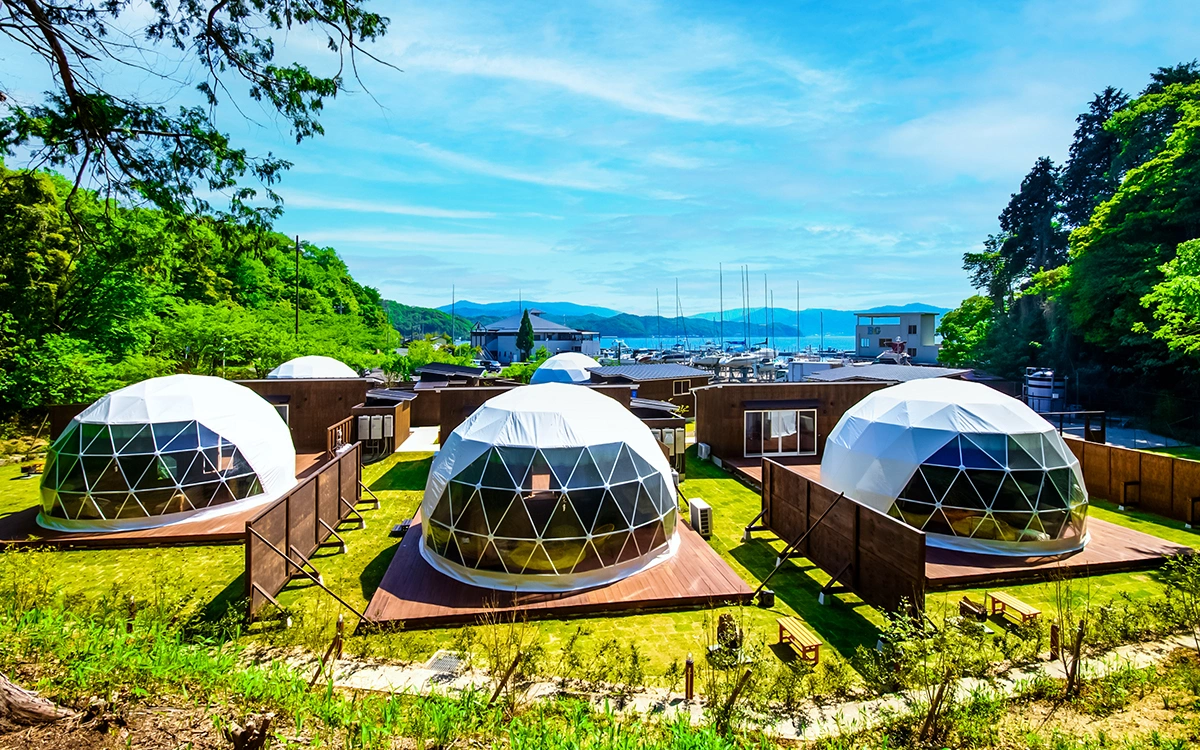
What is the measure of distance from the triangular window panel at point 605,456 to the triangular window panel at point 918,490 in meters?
6.92

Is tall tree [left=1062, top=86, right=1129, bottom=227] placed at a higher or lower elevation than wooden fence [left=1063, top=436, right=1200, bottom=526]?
higher

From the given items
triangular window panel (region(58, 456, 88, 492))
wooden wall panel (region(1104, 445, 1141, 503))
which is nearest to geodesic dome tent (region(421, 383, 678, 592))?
triangular window panel (region(58, 456, 88, 492))

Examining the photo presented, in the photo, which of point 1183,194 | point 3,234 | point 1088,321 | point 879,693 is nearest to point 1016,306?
point 1088,321

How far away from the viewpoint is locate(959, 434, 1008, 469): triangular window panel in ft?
41.2

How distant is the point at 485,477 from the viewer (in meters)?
11.1

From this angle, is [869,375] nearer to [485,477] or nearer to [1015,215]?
[485,477]

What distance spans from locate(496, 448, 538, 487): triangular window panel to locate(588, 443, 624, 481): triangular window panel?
1248 mm

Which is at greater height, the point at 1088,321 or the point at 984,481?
the point at 1088,321

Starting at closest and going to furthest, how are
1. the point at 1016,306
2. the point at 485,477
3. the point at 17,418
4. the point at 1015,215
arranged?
the point at 485,477 → the point at 17,418 → the point at 1016,306 → the point at 1015,215

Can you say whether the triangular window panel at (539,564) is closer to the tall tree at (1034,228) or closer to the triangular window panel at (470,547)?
the triangular window panel at (470,547)

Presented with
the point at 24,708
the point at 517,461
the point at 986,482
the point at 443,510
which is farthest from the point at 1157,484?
the point at 24,708

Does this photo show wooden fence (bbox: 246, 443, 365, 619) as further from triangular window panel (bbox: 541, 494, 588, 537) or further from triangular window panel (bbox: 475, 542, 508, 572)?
triangular window panel (bbox: 541, 494, 588, 537)

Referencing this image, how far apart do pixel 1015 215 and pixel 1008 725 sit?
55906mm

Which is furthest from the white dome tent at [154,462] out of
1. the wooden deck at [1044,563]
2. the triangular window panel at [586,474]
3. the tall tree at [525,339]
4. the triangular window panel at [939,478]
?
the tall tree at [525,339]
